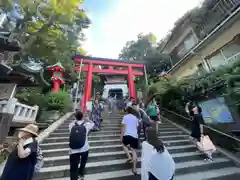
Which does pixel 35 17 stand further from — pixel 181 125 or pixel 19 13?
pixel 181 125

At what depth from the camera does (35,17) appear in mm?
13516

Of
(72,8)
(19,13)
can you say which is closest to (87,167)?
(72,8)

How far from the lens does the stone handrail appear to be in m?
6.09

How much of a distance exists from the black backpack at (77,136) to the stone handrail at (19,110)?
4.49 meters

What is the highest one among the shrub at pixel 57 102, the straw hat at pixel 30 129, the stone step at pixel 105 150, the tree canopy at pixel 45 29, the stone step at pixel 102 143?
the tree canopy at pixel 45 29

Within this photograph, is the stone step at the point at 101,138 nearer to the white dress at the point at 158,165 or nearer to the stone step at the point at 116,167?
the stone step at the point at 116,167

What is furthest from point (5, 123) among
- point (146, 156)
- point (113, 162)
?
point (146, 156)

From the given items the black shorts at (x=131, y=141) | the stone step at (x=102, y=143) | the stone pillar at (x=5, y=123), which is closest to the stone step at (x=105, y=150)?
the stone step at (x=102, y=143)

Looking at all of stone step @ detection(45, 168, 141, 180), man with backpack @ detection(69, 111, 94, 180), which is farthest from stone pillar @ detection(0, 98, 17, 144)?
man with backpack @ detection(69, 111, 94, 180)

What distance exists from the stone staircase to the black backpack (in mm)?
1119

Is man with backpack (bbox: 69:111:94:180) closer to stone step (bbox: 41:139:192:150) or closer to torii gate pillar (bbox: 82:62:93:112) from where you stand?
stone step (bbox: 41:139:192:150)

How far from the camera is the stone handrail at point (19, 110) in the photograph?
6091mm

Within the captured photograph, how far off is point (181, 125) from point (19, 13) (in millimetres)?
15148

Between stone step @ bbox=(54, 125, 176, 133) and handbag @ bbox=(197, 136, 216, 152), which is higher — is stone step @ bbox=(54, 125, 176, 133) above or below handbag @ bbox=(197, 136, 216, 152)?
above
